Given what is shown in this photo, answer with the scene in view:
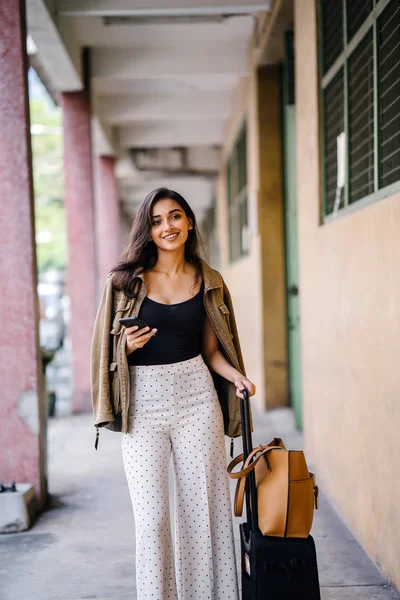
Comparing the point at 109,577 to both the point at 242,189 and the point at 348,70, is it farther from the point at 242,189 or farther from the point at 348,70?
the point at 242,189

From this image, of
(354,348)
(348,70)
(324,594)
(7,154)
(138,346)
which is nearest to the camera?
(138,346)

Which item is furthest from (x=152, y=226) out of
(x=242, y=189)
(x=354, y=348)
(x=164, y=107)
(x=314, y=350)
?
(x=164, y=107)

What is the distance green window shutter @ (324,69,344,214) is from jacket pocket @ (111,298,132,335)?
2133mm

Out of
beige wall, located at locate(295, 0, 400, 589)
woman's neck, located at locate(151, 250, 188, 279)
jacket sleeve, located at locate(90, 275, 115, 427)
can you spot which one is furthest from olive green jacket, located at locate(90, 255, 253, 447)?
beige wall, located at locate(295, 0, 400, 589)

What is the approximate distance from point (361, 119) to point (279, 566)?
2614 mm

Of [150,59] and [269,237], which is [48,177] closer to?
[150,59]

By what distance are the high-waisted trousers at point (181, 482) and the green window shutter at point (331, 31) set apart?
8.64 feet

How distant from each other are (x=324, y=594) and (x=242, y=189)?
286 inches

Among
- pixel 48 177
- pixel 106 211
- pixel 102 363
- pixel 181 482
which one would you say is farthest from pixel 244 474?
pixel 48 177

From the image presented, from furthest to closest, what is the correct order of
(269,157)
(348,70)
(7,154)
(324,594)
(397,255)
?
(269,157)
(7,154)
(348,70)
(324,594)
(397,255)

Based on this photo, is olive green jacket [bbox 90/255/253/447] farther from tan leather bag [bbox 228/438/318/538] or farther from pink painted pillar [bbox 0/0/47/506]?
pink painted pillar [bbox 0/0/47/506]

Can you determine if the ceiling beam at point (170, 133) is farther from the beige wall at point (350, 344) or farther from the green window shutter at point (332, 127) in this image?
the green window shutter at point (332, 127)

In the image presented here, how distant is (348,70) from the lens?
4176 millimetres

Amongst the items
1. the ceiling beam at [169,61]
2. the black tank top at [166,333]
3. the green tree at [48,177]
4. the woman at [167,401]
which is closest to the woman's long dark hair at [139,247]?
the woman at [167,401]
